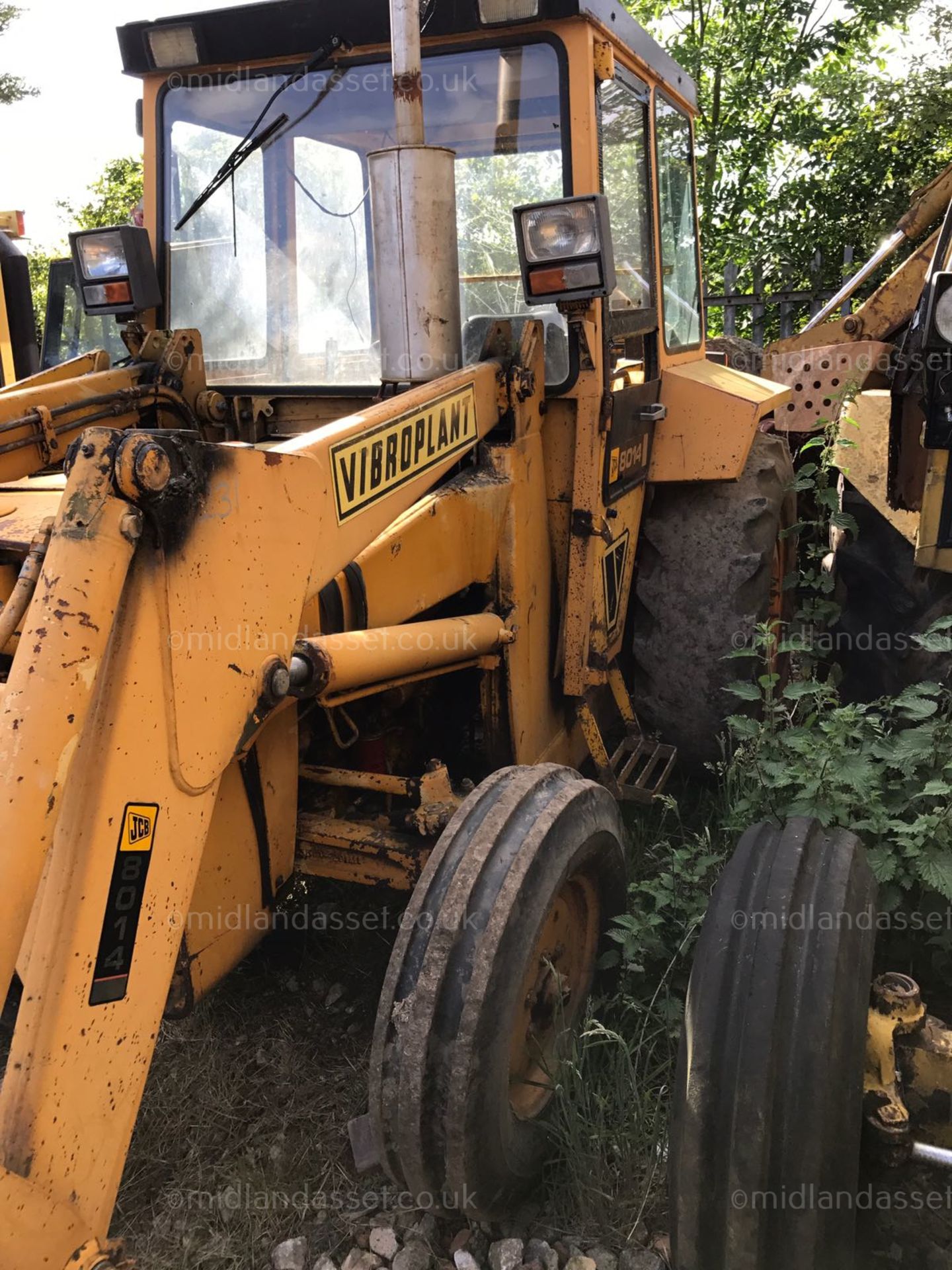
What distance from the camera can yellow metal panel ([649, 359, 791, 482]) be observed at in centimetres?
358

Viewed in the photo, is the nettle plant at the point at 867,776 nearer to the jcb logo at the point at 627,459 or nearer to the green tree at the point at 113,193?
the jcb logo at the point at 627,459

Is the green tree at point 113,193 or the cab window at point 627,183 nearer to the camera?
the cab window at point 627,183

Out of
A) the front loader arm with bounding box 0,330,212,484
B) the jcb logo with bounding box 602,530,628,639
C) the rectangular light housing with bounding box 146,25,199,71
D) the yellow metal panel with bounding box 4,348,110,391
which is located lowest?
the jcb logo with bounding box 602,530,628,639

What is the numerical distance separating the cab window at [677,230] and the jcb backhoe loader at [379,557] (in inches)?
1.0

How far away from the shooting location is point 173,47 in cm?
318

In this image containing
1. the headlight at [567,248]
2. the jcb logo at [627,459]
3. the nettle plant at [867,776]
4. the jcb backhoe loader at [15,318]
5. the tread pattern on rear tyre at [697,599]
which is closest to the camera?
the headlight at [567,248]

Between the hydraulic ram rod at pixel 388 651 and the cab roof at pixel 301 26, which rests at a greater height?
the cab roof at pixel 301 26

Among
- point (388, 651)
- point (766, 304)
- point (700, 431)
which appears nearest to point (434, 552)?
point (388, 651)

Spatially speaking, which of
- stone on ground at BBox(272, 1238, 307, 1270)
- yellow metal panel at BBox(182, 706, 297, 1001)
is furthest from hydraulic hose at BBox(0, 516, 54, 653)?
stone on ground at BBox(272, 1238, 307, 1270)

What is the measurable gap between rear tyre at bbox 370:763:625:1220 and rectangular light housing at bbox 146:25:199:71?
92.1 inches

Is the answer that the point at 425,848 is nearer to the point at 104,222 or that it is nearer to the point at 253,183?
the point at 253,183

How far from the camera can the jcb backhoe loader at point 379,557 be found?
1.54 m

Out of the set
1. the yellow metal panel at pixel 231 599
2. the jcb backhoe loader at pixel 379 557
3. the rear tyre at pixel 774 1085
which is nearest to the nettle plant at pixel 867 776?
the jcb backhoe loader at pixel 379 557

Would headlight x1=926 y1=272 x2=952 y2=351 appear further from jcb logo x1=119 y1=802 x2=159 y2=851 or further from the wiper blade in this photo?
jcb logo x1=119 y1=802 x2=159 y2=851
